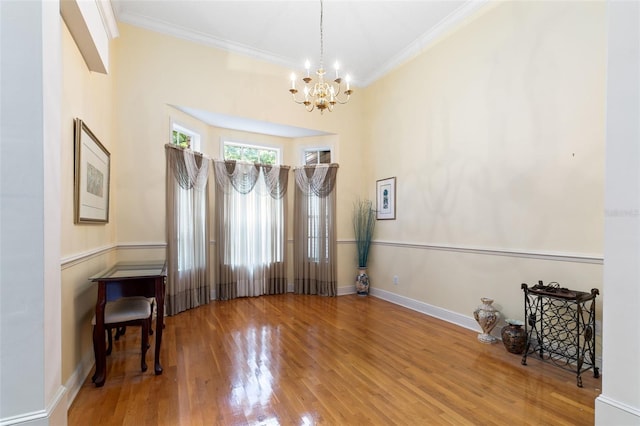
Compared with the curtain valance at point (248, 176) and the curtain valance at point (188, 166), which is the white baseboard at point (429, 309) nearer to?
the curtain valance at point (248, 176)

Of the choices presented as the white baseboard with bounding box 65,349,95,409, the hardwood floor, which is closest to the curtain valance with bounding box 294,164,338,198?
the hardwood floor

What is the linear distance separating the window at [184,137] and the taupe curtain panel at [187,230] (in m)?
0.31

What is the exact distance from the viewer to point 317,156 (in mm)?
5180

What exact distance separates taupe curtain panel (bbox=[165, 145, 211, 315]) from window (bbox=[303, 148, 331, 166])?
1707 millimetres

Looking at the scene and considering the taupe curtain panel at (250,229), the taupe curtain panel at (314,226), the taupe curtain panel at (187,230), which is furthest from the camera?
the taupe curtain panel at (314,226)

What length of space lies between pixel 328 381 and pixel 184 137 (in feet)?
12.1

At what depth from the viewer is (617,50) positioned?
1.31m

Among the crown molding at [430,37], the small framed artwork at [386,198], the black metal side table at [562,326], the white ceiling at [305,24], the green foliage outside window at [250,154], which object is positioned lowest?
the black metal side table at [562,326]

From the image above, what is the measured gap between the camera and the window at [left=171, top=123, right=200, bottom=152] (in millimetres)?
3980

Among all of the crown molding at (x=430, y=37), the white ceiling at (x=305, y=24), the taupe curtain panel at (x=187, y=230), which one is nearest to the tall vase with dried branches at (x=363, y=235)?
the crown molding at (x=430, y=37)

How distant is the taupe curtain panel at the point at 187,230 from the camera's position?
147 inches

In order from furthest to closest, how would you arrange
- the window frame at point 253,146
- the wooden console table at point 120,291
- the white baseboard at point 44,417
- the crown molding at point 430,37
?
1. the window frame at point 253,146
2. the crown molding at point 430,37
3. the wooden console table at point 120,291
4. the white baseboard at point 44,417

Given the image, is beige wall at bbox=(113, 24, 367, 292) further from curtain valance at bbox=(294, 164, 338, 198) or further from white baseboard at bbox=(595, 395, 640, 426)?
white baseboard at bbox=(595, 395, 640, 426)

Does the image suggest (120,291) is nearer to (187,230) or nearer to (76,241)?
(76,241)
